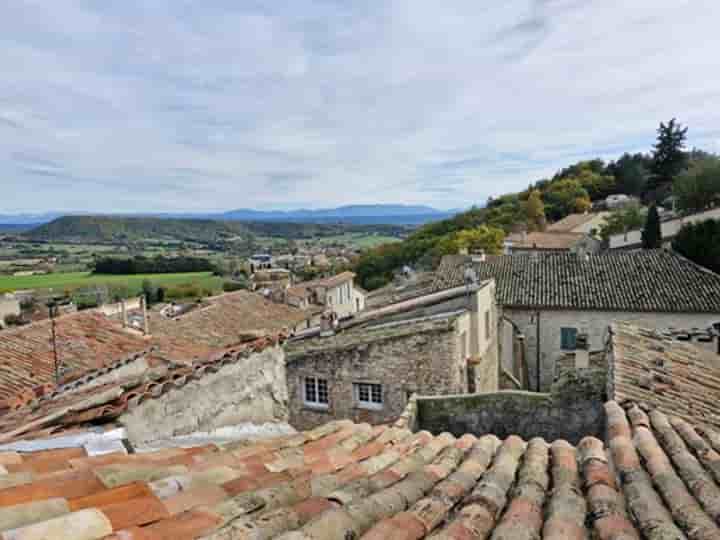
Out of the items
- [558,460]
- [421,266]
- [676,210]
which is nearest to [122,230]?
[421,266]

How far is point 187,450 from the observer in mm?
3865

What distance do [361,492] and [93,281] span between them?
76481 mm

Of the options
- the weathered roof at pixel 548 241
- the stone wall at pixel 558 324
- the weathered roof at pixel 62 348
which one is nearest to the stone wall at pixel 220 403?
the weathered roof at pixel 62 348

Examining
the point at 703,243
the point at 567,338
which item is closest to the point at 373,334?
the point at 567,338

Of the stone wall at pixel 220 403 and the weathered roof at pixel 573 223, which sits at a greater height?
the weathered roof at pixel 573 223

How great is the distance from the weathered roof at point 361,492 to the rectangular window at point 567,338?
19.0 m

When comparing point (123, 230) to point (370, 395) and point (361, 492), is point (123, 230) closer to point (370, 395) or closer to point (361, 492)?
point (370, 395)

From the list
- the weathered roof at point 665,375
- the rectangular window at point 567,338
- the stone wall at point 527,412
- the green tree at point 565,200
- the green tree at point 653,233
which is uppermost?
the green tree at point 565,200

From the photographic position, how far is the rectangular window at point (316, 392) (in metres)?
14.4

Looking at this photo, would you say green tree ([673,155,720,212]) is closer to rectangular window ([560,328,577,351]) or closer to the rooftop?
rectangular window ([560,328,577,351])

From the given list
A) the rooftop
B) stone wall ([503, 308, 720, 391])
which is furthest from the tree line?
the rooftop

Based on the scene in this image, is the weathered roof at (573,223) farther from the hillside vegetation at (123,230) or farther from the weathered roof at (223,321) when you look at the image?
the hillside vegetation at (123,230)

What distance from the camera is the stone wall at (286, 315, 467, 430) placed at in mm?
13269

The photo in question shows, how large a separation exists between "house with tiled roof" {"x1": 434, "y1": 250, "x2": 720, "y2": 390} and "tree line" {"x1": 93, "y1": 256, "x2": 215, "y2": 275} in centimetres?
7557
